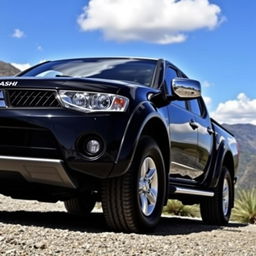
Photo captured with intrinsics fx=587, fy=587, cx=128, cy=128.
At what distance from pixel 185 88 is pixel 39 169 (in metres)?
1.75

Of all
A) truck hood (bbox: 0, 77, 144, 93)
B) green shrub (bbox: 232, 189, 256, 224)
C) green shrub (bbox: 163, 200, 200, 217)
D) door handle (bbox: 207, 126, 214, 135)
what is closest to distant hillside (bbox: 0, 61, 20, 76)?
green shrub (bbox: 163, 200, 200, 217)

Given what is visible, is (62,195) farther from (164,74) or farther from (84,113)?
(164,74)

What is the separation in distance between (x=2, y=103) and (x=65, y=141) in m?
0.62

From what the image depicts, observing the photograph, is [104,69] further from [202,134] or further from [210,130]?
[210,130]

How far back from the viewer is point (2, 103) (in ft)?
15.0

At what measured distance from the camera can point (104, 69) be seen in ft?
19.4

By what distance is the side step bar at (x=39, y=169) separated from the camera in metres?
4.39

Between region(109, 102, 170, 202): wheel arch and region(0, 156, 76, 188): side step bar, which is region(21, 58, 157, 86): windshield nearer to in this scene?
region(109, 102, 170, 202): wheel arch

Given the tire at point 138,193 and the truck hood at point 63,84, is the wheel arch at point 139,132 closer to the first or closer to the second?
the tire at point 138,193

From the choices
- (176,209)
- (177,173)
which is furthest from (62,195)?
(176,209)

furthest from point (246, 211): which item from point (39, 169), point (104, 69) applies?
point (39, 169)

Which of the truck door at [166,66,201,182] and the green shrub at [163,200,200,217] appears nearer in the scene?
the truck door at [166,66,201,182]

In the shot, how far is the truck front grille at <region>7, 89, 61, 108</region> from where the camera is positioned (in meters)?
4.54

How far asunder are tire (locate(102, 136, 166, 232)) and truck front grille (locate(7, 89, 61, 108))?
29.4 inches
